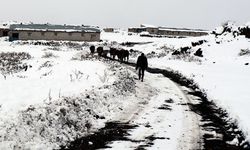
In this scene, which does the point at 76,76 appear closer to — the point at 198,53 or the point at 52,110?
the point at 52,110

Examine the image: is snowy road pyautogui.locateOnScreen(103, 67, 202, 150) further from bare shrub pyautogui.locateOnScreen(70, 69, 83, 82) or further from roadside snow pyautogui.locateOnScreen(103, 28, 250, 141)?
bare shrub pyautogui.locateOnScreen(70, 69, 83, 82)

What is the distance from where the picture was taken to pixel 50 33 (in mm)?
85875

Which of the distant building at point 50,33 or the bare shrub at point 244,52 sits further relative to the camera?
the distant building at point 50,33

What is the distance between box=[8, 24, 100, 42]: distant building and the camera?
82688 mm

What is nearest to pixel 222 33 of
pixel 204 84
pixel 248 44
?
pixel 248 44

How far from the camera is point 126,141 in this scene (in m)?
10.4

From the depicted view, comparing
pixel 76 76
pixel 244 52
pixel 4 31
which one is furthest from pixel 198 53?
pixel 4 31

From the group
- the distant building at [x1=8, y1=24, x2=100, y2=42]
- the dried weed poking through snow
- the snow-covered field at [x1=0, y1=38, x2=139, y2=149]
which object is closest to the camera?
the dried weed poking through snow

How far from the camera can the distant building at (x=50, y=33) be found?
271 ft

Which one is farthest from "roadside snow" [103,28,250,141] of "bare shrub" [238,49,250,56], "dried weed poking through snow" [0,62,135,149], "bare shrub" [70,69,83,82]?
"bare shrub" [70,69,83,82]

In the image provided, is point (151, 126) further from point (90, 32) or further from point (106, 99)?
point (90, 32)

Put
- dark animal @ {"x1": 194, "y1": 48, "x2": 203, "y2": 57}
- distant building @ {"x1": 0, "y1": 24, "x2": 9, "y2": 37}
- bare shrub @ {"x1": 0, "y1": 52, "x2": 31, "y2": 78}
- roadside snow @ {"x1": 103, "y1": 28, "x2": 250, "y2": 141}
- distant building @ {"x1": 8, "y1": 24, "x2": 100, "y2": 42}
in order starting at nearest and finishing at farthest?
roadside snow @ {"x1": 103, "y1": 28, "x2": 250, "y2": 141} < bare shrub @ {"x1": 0, "y1": 52, "x2": 31, "y2": 78} < dark animal @ {"x1": 194, "y1": 48, "x2": 203, "y2": 57} < distant building @ {"x1": 8, "y1": 24, "x2": 100, "y2": 42} < distant building @ {"x1": 0, "y1": 24, "x2": 9, "y2": 37}

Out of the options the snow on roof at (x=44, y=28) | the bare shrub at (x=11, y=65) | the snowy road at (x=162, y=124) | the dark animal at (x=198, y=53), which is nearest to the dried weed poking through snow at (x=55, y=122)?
the snowy road at (x=162, y=124)

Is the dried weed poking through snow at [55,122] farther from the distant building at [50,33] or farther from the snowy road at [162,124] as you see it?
the distant building at [50,33]
